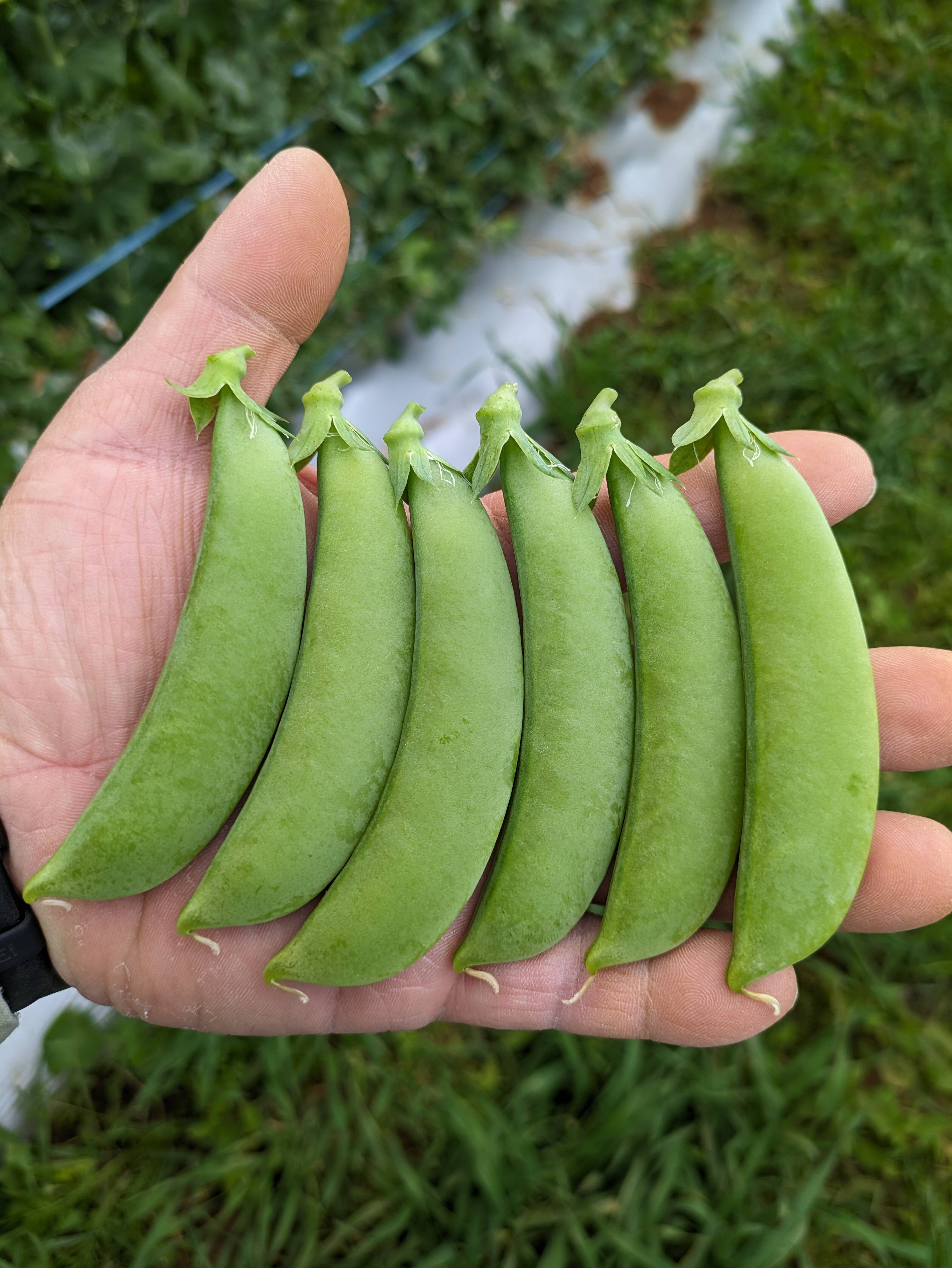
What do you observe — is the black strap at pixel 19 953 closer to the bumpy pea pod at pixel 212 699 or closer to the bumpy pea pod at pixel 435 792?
the bumpy pea pod at pixel 212 699

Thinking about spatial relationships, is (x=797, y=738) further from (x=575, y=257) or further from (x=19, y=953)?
(x=575, y=257)

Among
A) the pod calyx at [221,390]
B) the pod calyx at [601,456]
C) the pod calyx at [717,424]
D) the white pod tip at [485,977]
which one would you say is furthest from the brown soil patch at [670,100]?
the white pod tip at [485,977]

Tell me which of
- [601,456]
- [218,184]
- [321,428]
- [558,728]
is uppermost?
[218,184]

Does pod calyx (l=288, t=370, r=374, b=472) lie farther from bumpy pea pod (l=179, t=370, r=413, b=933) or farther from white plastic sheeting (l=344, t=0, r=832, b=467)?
white plastic sheeting (l=344, t=0, r=832, b=467)

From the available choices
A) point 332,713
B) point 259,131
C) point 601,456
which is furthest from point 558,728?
point 259,131

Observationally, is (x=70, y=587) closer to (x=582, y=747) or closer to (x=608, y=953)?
(x=582, y=747)

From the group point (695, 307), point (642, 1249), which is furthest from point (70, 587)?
point (695, 307)

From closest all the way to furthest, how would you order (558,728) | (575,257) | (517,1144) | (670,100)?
(558,728)
(517,1144)
(575,257)
(670,100)
